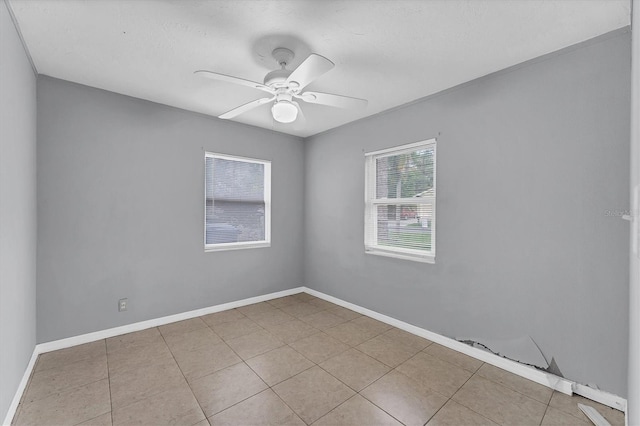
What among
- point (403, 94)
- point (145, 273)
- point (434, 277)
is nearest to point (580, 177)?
point (434, 277)

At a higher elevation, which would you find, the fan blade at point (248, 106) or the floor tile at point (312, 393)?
the fan blade at point (248, 106)

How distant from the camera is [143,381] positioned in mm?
2166

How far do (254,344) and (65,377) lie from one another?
4.78 feet

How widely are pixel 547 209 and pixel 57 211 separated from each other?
419cm

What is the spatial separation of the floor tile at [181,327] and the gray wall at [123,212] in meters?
0.16

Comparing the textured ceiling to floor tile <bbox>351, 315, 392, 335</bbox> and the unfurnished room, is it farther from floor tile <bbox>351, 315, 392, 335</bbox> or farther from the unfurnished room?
floor tile <bbox>351, 315, 392, 335</bbox>

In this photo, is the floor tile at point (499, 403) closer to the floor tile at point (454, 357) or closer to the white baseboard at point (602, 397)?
the floor tile at point (454, 357)

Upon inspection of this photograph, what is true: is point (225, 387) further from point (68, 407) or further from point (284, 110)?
point (284, 110)

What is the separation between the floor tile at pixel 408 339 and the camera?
9.15ft

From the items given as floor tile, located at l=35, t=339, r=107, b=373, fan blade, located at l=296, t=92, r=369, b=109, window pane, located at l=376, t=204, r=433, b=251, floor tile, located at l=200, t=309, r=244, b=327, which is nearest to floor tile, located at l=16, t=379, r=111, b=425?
floor tile, located at l=35, t=339, r=107, b=373

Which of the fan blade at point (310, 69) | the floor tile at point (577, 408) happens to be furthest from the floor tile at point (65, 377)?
the floor tile at point (577, 408)

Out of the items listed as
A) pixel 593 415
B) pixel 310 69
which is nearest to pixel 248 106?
pixel 310 69

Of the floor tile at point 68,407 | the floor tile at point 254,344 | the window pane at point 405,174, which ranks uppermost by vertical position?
the window pane at point 405,174

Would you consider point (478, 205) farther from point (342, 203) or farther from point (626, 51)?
point (342, 203)
